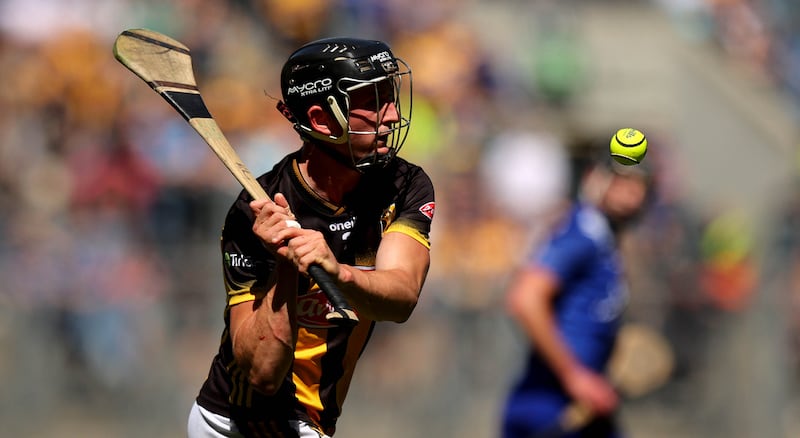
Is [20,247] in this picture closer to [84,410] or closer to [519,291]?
[84,410]

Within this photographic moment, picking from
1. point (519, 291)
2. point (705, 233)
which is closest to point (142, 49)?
point (519, 291)

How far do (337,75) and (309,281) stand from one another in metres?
0.69

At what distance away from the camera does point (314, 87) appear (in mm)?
4094

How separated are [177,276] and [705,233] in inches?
179

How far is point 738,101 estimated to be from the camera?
1440cm

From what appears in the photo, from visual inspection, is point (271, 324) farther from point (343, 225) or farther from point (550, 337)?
point (550, 337)

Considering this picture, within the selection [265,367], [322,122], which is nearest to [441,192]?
[322,122]

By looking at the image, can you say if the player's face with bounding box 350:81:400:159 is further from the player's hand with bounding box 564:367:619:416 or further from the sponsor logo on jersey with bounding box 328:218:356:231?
the player's hand with bounding box 564:367:619:416

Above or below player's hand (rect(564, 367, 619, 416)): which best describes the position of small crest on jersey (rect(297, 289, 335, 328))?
above

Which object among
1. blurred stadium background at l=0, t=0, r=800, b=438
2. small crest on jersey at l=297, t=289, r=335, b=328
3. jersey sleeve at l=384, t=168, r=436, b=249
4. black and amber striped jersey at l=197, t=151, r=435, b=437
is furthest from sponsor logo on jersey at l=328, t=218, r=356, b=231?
blurred stadium background at l=0, t=0, r=800, b=438

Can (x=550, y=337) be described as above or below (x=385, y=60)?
below

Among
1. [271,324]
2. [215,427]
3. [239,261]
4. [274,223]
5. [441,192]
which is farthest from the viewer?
[441,192]

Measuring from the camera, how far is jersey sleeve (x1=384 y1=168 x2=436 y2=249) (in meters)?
4.17

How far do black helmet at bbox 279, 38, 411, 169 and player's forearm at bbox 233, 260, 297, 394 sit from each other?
0.51 m
